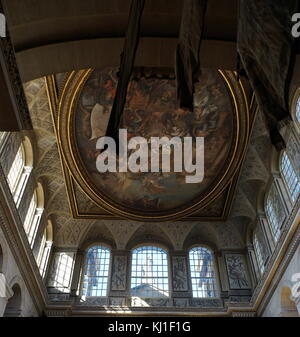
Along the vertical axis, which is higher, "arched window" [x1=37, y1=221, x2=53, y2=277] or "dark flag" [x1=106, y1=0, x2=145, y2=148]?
"arched window" [x1=37, y1=221, x2=53, y2=277]

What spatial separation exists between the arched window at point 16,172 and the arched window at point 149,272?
21.9 feet

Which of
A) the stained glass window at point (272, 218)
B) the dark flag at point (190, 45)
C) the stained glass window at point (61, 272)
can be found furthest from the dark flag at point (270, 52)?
the stained glass window at point (61, 272)

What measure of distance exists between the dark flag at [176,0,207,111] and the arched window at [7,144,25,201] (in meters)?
9.92

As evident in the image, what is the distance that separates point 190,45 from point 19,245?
33.7ft

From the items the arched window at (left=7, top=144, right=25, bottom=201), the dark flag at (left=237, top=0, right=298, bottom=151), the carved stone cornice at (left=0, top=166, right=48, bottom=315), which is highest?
the arched window at (left=7, top=144, right=25, bottom=201)

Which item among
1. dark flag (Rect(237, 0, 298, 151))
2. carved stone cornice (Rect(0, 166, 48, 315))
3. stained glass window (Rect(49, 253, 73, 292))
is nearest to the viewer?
dark flag (Rect(237, 0, 298, 151))

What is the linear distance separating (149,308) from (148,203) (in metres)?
4.56

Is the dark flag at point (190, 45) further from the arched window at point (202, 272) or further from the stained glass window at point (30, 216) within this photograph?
the arched window at point (202, 272)

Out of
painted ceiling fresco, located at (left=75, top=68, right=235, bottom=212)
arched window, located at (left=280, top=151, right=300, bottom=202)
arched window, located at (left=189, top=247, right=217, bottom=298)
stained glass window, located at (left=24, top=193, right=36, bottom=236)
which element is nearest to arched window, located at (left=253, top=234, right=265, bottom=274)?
arched window, located at (left=189, top=247, right=217, bottom=298)

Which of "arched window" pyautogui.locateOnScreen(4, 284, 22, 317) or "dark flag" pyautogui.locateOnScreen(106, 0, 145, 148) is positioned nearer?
"dark flag" pyautogui.locateOnScreen(106, 0, 145, 148)

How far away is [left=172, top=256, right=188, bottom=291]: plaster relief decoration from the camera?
630 inches

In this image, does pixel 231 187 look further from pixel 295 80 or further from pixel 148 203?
pixel 295 80

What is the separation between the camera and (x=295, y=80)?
578 centimetres

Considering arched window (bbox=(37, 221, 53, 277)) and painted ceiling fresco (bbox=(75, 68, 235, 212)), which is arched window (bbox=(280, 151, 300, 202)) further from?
arched window (bbox=(37, 221, 53, 277))
